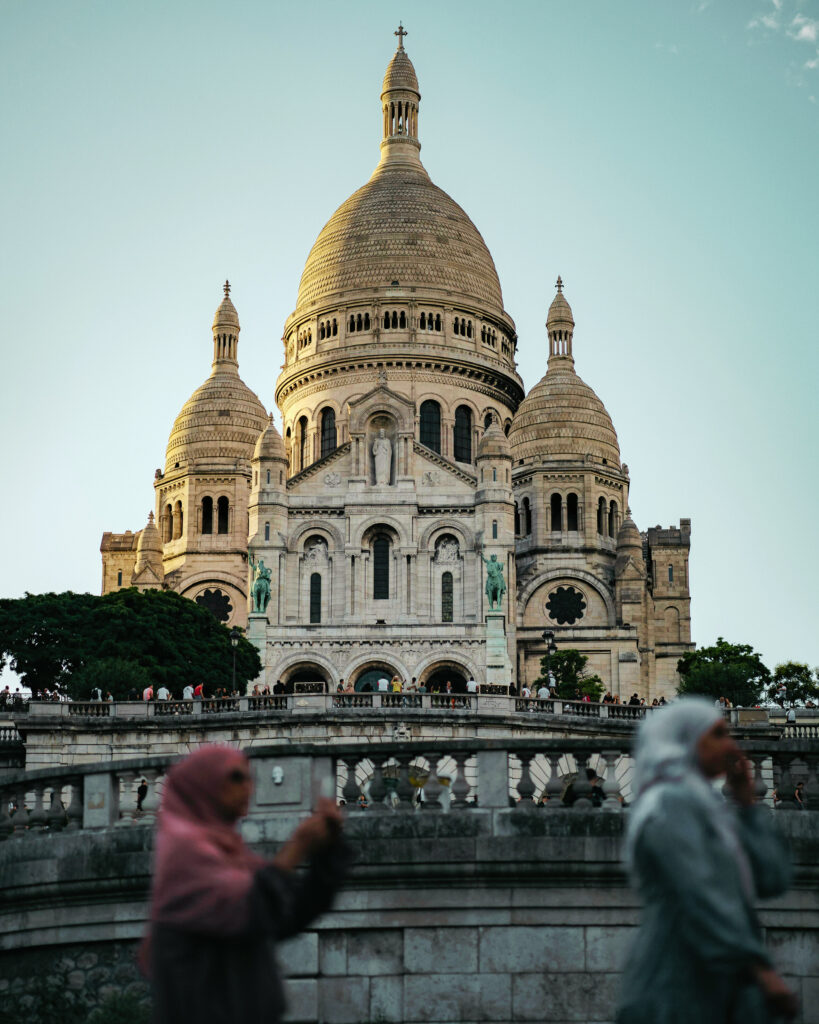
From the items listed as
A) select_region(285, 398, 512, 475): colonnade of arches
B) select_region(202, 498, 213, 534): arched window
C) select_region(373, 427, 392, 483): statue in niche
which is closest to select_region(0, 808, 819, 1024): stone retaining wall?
select_region(373, 427, 392, 483): statue in niche

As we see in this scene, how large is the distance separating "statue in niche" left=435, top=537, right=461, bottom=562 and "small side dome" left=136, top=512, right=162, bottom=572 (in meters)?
17.6

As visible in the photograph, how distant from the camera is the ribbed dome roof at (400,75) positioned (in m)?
110

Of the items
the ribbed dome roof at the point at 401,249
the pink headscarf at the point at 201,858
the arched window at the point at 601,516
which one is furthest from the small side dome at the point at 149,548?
the pink headscarf at the point at 201,858

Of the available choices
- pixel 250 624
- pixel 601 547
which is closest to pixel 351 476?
pixel 250 624

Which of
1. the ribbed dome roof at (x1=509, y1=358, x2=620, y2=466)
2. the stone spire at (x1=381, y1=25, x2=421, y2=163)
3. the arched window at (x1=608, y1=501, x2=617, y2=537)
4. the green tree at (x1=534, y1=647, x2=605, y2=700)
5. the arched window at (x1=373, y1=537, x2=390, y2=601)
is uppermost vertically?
the stone spire at (x1=381, y1=25, x2=421, y2=163)

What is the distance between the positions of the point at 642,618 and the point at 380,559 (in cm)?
1479

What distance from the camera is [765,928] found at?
38.2ft

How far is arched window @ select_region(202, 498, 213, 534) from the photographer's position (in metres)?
92.4

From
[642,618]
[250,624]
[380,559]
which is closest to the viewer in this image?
[250,624]

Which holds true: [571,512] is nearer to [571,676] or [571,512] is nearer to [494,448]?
[494,448]

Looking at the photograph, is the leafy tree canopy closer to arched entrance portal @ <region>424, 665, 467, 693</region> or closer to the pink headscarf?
arched entrance portal @ <region>424, 665, 467, 693</region>

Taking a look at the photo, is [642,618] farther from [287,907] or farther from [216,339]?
[287,907]

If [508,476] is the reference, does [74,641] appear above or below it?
below

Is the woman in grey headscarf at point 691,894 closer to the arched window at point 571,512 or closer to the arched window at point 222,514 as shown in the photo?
the arched window at point 571,512
